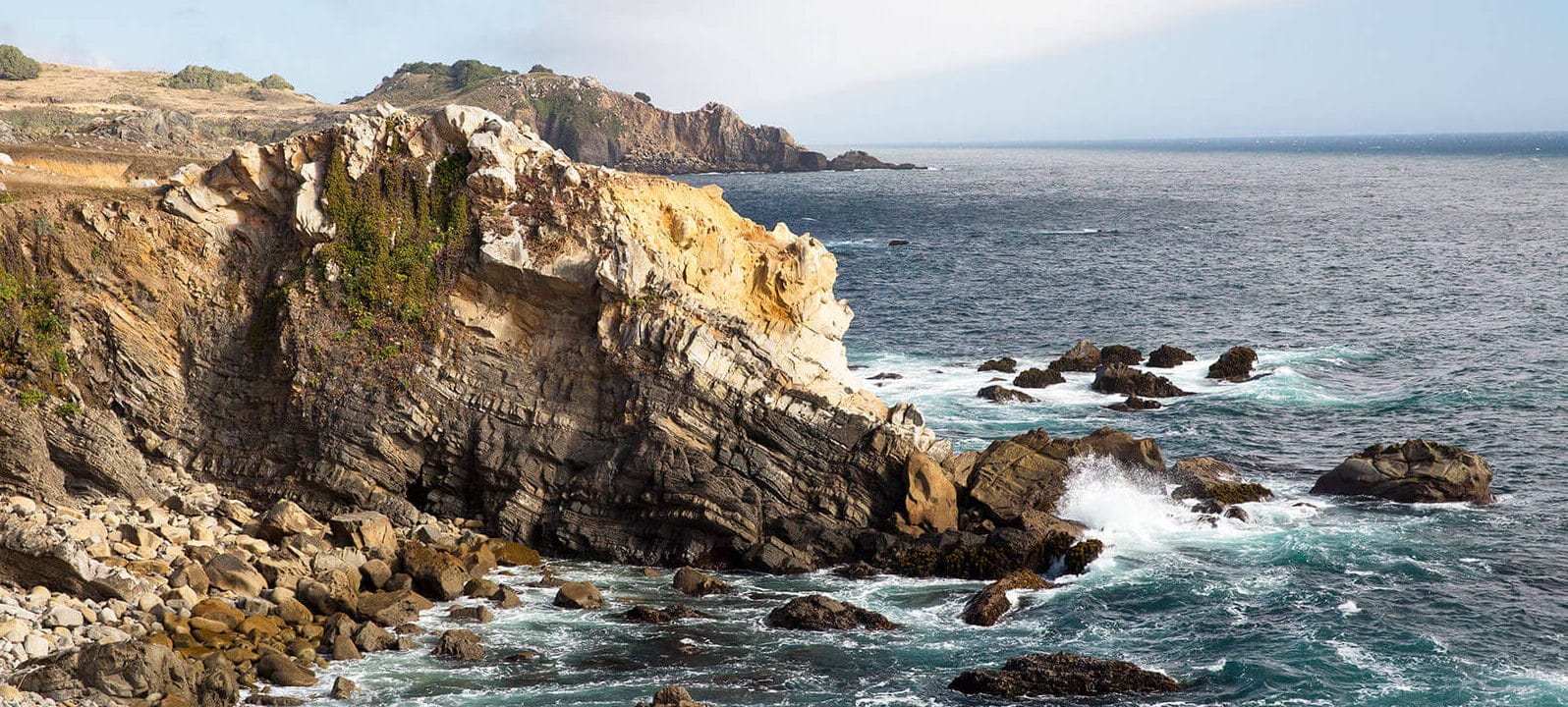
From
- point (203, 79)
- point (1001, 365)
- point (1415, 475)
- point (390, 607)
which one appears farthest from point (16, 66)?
point (1415, 475)

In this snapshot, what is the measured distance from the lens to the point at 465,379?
36250 mm

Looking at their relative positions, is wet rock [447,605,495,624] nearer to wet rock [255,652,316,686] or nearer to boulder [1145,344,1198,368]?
wet rock [255,652,316,686]

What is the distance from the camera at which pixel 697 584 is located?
32.1 metres

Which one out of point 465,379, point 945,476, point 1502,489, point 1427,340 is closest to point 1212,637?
point 945,476

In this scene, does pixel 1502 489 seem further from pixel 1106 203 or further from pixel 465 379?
pixel 1106 203

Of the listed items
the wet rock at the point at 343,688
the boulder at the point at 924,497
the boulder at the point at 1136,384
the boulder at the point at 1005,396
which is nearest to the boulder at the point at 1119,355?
the boulder at the point at 1136,384

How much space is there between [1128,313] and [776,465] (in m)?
42.4

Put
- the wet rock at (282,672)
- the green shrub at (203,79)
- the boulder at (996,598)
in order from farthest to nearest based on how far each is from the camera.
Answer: the green shrub at (203,79), the boulder at (996,598), the wet rock at (282,672)

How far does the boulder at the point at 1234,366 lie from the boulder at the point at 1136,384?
318 cm

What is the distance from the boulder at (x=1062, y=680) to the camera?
26.0m

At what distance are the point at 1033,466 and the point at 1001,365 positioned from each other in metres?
20.7

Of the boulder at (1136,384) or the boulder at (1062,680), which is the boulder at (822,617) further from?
the boulder at (1136,384)

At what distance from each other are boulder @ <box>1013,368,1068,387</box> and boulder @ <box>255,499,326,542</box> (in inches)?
1242

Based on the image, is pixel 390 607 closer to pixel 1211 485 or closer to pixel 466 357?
pixel 466 357
